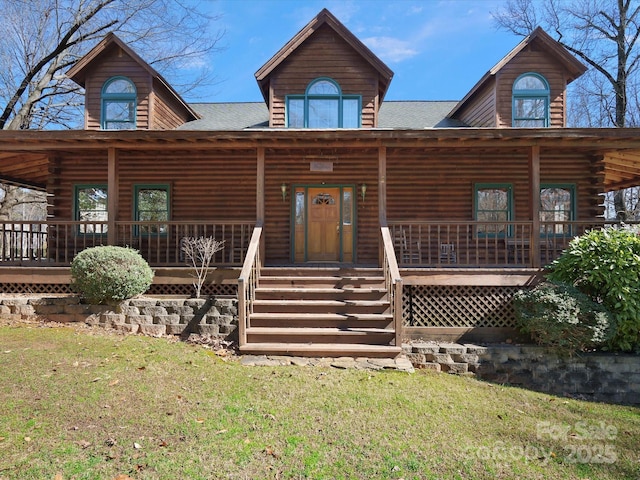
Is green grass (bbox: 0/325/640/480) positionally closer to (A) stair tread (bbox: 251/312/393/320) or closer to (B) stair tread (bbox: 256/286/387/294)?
(A) stair tread (bbox: 251/312/393/320)

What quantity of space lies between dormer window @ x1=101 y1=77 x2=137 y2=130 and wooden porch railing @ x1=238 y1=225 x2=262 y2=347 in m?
5.86

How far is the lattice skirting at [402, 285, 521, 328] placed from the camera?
7.85 metres

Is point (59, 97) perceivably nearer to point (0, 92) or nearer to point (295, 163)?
point (0, 92)

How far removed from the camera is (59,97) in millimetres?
19875

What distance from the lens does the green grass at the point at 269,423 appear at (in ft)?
11.2

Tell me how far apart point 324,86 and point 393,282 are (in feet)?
21.5

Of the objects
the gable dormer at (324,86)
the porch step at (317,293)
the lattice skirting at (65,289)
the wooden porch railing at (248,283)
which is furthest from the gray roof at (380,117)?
the porch step at (317,293)

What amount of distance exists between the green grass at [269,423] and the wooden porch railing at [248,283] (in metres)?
0.73

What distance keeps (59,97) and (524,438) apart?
24.5 meters

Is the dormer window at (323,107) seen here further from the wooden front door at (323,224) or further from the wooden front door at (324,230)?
the wooden front door at (324,230)

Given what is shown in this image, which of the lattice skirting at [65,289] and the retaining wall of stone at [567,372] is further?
the lattice skirting at [65,289]

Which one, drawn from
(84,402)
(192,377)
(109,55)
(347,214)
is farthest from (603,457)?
(109,55)

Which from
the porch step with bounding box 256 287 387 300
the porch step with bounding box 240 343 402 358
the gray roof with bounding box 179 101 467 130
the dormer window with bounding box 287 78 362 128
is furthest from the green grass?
the gray roof with bounding box 179 101 467 130

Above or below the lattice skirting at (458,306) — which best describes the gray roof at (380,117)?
above
